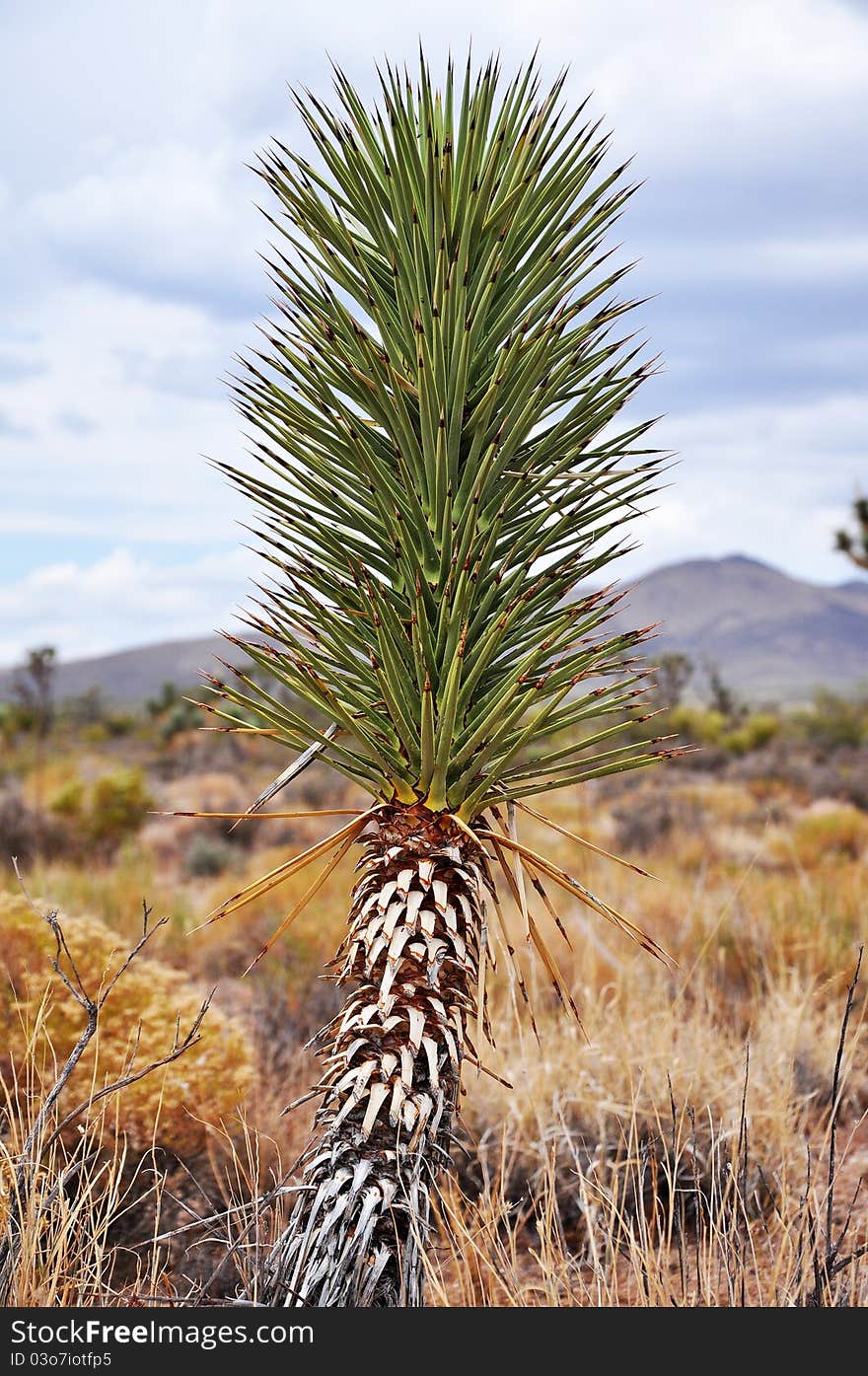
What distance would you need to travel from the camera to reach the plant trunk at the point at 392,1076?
2420 mm

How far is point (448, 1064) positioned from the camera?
255cm

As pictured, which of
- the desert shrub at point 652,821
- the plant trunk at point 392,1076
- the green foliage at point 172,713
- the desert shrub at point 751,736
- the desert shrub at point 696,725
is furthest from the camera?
the green foliage at point 172,713

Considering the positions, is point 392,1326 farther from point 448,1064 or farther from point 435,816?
point 435,816

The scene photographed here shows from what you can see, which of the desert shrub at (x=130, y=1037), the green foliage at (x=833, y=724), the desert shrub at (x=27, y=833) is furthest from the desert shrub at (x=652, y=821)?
the green foliage at (x=833, y=724)

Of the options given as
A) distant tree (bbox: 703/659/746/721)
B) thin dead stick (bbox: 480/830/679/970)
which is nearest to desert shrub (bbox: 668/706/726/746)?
distant tree (bbox: 703/659/746/721)

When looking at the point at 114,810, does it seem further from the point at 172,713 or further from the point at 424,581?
the point at 172,713

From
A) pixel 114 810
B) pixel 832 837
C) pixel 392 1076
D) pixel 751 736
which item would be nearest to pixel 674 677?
pixel 751 736

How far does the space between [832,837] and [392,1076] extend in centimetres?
1125

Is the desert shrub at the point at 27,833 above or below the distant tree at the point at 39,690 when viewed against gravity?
below

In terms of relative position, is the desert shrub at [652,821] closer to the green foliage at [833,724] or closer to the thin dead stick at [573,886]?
the thin dead stick at [573,886]

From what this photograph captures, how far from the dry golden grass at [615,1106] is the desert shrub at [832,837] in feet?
6.30

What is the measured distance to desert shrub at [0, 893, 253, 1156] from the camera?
405cm

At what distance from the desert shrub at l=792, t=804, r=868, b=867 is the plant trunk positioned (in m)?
9.91

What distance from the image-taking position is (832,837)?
12609 mm
